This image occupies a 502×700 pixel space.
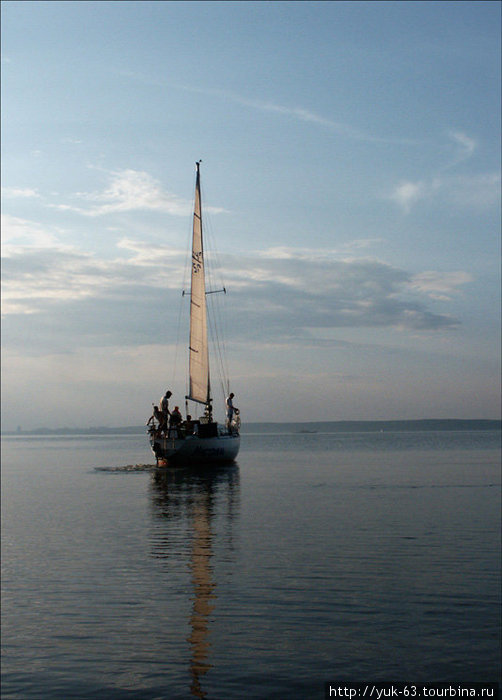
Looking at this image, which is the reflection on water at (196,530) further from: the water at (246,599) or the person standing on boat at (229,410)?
the person standing on boat at (229,410)

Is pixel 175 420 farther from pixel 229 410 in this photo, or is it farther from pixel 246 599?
pixel 246 599

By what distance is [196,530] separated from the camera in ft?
84.1

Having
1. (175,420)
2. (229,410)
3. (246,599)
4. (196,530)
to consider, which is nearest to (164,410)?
(175,420)

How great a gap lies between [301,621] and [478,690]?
397 cm

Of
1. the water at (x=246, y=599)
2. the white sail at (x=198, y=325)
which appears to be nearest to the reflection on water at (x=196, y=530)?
the water at (x=246, y=599)

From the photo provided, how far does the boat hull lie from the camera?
52719 millimetres

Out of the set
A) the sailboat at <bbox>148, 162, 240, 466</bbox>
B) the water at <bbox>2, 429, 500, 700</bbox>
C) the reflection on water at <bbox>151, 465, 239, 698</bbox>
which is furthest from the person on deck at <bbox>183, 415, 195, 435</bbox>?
the water at <bbox>2, 429, 500, 700</bbox>

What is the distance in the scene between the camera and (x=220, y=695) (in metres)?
10.4

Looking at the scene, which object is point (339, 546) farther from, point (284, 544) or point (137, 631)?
point (137, 631)

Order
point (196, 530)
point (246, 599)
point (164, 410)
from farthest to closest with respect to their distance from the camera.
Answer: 1. point (164, 410)
2. point (196, 530)
3. point (246, 599)

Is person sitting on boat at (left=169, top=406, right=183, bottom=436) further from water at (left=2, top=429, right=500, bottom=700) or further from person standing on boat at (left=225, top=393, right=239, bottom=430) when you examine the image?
water at (left=2, top=429, right=500, bottom=700)

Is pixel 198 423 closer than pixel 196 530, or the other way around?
pixel 196 530

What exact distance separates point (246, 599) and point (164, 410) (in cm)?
3690

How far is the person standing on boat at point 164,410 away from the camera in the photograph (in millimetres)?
51312
